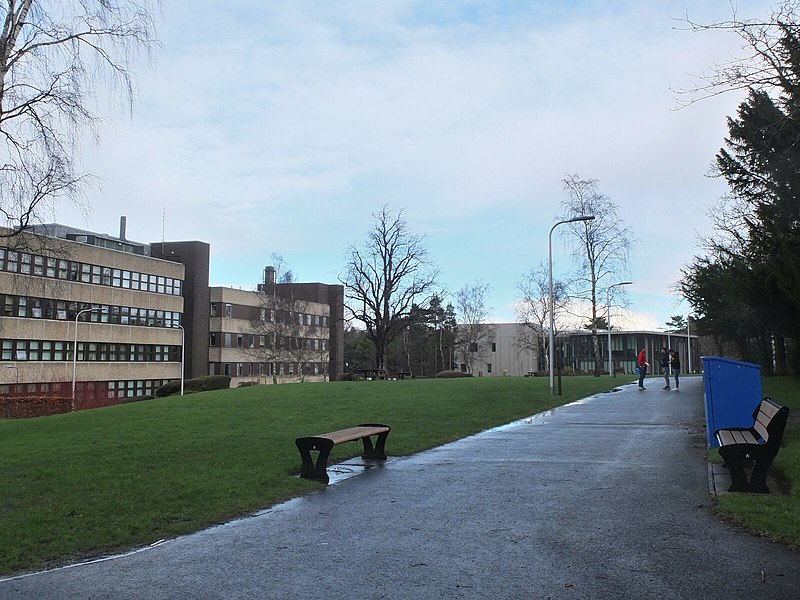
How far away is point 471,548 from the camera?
6277 mm

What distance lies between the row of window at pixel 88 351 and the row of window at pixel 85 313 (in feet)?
6.71

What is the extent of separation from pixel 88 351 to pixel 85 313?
3193mm

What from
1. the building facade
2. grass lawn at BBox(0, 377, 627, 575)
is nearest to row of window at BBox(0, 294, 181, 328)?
grass lawn at BBox(0, 377, 627, 575)

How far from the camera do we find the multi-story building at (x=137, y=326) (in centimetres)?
5591

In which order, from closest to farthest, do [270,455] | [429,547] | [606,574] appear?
[606,574], [429,547], [270,455]

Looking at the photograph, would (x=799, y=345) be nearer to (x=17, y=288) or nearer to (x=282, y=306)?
(x=17, y=288)

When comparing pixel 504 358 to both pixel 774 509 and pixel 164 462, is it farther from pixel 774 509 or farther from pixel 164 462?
pixel 774 509

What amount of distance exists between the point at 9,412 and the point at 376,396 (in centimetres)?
2661

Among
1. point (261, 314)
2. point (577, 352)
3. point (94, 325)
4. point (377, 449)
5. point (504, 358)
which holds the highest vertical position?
point (261, 314)

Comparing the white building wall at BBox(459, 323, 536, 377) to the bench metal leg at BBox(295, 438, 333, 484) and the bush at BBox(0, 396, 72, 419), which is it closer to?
the bush at BBox(0, 396, 72, 419)

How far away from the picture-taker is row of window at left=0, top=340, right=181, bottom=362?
55625 mm

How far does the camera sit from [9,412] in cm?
4184

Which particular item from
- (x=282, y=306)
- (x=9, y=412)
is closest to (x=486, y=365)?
(x=282, y=306)

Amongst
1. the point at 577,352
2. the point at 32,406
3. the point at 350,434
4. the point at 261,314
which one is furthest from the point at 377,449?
the point at 577,352
